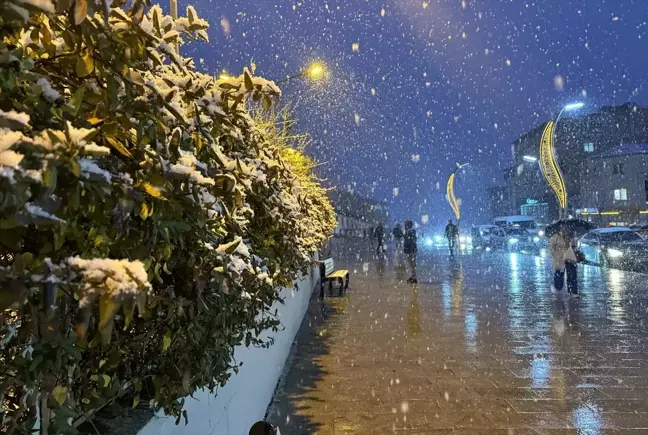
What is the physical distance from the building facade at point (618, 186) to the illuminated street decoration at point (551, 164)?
31.5 m

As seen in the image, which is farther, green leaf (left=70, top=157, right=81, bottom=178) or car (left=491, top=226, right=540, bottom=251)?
car (left=491, top=226, right=540, bottom=251)

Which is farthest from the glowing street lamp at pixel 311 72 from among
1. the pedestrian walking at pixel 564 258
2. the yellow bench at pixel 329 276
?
the pedestrian walking at pixel 564 258

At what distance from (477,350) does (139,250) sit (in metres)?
7.05

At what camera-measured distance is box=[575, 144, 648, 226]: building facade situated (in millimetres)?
56531

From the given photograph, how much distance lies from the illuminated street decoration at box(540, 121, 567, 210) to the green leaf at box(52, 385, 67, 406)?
29031 mm

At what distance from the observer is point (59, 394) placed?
1607 mm

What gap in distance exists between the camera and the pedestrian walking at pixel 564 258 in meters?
12.5

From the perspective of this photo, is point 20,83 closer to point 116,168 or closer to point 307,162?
point 116,168

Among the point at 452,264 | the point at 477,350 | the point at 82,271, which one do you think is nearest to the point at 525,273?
the point at 452,264

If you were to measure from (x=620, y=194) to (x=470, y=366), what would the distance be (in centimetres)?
6069

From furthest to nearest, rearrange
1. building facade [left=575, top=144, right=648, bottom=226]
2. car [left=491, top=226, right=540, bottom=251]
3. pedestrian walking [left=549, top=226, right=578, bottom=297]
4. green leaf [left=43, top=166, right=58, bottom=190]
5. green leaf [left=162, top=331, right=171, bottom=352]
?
building facade [left=575, top=144, right=648, bottom=226] → car [left=491, top=226, right=540, bottom=251] → pedestrian walking [left=549, top=226, right=578, bottom=297] → green leaf [left=162, top=331, right=171, bottom=352] → green leaf [left=43, top=166, right=58, bottom=190]

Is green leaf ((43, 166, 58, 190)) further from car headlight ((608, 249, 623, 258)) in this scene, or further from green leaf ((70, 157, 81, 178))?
car headlight ((608, 249, 623, 258))

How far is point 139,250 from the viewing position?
160 centimetres

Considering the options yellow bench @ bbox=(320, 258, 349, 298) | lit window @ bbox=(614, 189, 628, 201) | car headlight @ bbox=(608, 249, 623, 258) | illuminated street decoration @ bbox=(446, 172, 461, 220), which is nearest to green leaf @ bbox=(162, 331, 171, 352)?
yellow bench @ bbox=(320, 258, 349, 298)
